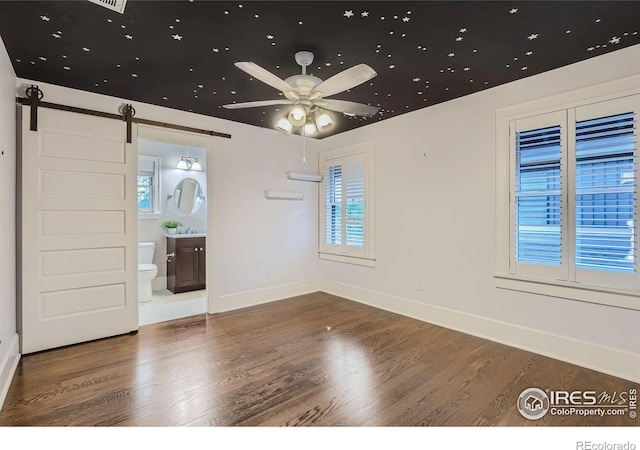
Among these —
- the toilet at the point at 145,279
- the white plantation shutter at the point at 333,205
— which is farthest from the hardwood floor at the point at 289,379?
the white plantation shutter at the point at 333,205

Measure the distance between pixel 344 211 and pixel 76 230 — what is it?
323 centimetres

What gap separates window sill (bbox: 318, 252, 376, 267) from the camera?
4.39 meters

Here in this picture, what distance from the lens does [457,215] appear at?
3414 mm

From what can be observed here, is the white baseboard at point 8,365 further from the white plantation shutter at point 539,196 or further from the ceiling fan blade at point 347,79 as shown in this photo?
the white plantation shutter at point 539,196

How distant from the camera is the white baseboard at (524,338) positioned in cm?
241

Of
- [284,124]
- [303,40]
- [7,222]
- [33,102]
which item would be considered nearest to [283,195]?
[284,124]

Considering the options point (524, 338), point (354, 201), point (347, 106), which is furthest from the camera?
point (354, 201)

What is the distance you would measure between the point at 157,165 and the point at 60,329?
308 centimetres

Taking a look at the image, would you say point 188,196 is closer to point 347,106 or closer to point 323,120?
point 323,120

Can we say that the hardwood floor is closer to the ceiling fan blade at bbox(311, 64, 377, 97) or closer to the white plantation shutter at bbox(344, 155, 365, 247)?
the white plantation shutter at bbox(344, 155, 365, 247)

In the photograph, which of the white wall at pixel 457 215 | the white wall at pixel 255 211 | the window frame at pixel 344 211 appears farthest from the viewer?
the window frame at pixel 344 211

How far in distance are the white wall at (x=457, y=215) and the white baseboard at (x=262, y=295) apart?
2.98 ft

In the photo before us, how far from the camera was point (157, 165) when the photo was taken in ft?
17.4

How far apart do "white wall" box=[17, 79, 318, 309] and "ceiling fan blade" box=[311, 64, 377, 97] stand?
2.19 m
